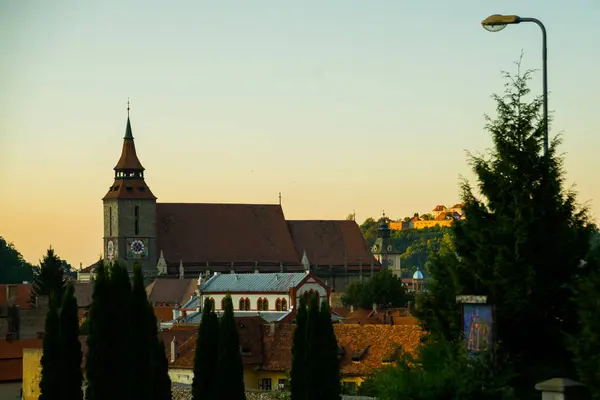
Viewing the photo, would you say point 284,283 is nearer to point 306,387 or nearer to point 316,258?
point 316,258

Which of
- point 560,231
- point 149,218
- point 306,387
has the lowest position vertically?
point 306,387

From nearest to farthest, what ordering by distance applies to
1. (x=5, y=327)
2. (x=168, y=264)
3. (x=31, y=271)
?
1. (x=5, y=327)
2. (x=168, y=264)
3. (x=31, y=271)

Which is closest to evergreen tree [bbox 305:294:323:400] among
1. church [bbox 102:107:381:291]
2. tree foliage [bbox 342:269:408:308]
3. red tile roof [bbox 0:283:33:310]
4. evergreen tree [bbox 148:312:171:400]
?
evergreen tree [bbox 148:312:171:400]

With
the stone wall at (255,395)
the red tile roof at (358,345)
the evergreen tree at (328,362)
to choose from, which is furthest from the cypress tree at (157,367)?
the red tile roof at (358,345)

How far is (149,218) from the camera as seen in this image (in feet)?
447

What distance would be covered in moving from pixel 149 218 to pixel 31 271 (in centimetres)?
4672

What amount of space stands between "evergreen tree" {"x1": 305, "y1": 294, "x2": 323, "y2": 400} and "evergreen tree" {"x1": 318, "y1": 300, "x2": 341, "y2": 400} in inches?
3.4

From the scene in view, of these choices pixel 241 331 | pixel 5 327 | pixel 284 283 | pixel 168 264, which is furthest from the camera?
pixel 168 264

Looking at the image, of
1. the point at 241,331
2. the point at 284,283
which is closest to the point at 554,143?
the point at 241,331

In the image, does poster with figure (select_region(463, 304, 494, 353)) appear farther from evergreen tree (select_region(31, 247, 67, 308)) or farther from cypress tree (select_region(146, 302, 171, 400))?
evergreen tree (select_region(31, 247, 67, 308))

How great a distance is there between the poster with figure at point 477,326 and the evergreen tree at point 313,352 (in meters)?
17.9

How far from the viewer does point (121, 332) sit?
117 feet

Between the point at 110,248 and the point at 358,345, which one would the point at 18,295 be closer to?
the point at 110,248

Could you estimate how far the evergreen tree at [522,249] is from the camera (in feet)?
57.7
